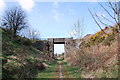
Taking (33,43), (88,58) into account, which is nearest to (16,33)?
(33,43)

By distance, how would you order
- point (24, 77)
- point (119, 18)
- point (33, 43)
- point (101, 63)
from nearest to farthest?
1. point (119, 18)
2. point (24, 77)
3. point (101, 63)
4. point (33, 43)

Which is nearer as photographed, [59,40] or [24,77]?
[24,77]

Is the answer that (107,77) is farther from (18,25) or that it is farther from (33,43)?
(33,43)

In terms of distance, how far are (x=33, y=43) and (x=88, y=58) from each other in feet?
94.3

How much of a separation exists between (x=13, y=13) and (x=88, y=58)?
25187 mm

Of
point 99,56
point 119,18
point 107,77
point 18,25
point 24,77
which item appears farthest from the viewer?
point 18,25

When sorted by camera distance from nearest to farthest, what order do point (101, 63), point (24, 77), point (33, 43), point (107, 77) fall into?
1. point (107, 77)
2. point (24, 77)
3. point (101, 63)
4. point (33, 43)

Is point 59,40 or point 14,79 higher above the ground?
point 59,40

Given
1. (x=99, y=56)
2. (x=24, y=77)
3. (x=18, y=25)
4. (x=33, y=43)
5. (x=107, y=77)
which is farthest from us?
(x=33, y=43)

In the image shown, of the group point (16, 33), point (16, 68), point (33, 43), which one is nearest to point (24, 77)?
point (16, 68)

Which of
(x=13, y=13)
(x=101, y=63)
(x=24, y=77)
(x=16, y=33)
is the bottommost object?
(x=24, y=77)

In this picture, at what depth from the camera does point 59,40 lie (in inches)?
1706

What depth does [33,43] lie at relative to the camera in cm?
4153

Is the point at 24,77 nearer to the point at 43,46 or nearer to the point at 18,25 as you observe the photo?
the point at 18,25
